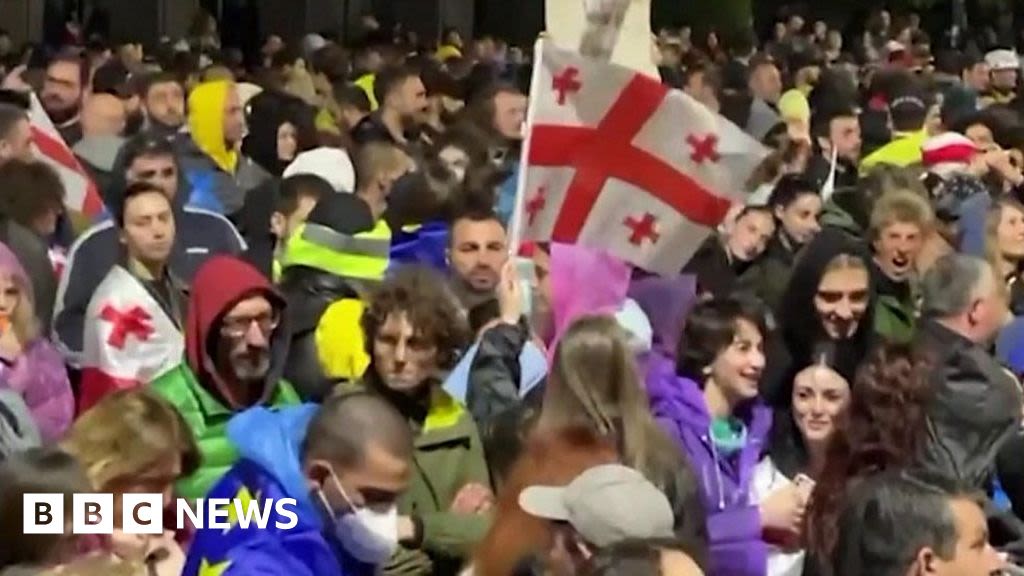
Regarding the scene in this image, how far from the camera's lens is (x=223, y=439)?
17.6ft

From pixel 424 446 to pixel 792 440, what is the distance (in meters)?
1.22

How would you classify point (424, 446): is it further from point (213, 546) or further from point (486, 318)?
point (486, 318)

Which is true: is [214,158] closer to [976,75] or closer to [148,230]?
[148,230]

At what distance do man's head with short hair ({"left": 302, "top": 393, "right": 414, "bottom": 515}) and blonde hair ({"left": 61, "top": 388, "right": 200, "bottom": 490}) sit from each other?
261 millimetres

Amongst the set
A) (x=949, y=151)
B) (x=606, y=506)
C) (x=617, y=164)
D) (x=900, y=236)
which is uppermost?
(x=617, y=164)

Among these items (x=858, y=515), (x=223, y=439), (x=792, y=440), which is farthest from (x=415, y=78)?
(x=858, y=515)

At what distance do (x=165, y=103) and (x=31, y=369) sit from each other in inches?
197

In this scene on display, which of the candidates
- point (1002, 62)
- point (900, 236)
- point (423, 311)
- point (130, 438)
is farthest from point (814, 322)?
point (1002, 62)

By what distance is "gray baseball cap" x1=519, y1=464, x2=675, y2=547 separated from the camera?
4234 mm

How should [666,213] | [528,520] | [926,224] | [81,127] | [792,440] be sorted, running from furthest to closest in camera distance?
[81,127]
[926,224]
[666,213]
[792,440]
[528,520]

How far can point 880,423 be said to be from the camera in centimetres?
586

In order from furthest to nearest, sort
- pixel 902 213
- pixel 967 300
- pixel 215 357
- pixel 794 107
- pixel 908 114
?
pixel 794 107 → pixel 908 114 → pixel 902 213 → pixel 967 300 → pixel 215 357

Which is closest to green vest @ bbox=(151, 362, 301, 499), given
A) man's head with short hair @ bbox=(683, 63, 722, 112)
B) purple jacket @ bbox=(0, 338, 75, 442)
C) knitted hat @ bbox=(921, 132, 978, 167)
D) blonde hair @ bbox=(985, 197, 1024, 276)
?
purple jacket @ bbox=(0, 338, 75, 442)

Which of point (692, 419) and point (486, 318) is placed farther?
point (486, 318)
